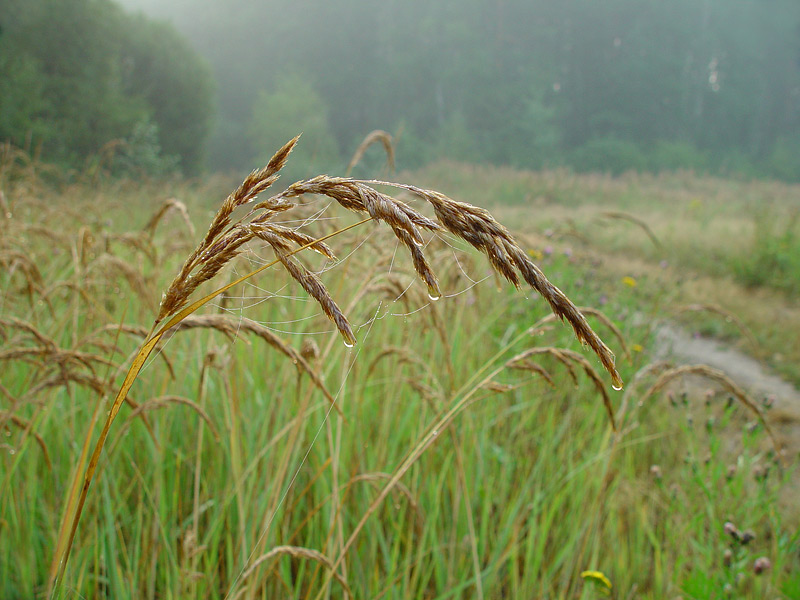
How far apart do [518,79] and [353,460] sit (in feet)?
133

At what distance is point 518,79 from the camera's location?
Answer: 37562mm

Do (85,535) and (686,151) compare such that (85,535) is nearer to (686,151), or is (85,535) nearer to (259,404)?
(259,404)

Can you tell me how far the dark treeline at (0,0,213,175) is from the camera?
11938mm

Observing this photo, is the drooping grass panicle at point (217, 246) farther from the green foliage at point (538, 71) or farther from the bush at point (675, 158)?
the bush at point (675, 158)

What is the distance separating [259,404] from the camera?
172 centimetres

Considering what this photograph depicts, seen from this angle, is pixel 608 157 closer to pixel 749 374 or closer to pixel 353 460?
pixel 749 374

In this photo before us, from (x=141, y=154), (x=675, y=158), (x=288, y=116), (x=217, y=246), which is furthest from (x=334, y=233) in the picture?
(x=675, y=158)

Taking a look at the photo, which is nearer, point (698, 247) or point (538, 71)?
point (698, 247)

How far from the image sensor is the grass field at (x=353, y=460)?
1112mm

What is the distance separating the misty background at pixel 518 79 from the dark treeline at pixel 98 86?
9.58m

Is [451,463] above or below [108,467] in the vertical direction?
below

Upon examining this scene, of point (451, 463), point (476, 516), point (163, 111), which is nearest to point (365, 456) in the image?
point (451, 463)

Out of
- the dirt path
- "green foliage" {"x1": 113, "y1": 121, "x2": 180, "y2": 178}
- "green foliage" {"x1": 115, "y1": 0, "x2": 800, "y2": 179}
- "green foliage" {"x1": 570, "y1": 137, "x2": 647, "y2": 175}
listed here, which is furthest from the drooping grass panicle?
"green foliage" {"x1": 570, "y1": 137, "x2": 647, "y2": 175}

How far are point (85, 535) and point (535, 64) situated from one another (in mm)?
42655
